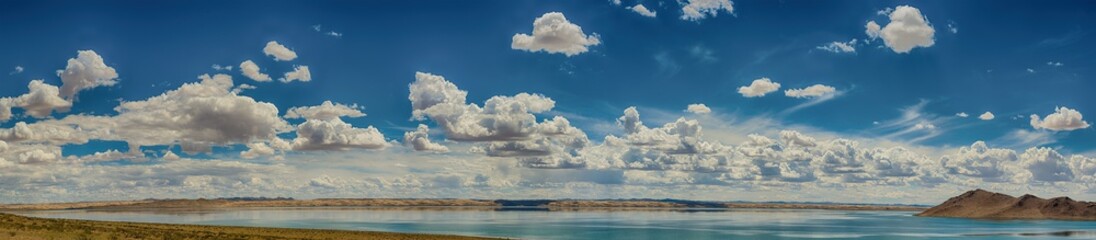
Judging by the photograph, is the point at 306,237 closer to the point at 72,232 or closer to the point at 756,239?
the point at 72,232

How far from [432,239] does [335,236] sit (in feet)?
46.9

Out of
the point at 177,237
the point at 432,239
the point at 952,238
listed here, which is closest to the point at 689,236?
the point at 952,238

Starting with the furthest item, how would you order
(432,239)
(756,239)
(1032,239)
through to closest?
(1032,239) → (756,239) → (432,239)

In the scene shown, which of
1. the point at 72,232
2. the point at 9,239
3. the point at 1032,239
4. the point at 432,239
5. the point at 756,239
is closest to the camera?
the point at 9,239

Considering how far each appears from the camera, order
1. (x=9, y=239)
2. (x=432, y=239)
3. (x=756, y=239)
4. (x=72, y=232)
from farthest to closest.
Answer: (x=756, y=239), (x=432, y=239), (x=72, y=232), (x=9, y=239)

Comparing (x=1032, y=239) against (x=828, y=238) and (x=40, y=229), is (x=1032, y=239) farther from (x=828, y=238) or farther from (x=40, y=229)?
(x=40, y=229)

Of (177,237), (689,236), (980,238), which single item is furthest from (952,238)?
(177,237)

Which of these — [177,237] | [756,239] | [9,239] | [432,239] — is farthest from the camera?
[756,239]

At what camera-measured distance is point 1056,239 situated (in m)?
145

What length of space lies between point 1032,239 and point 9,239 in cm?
14990

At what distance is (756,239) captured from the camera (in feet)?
440

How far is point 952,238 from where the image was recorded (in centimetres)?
14162

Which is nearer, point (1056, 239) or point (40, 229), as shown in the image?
point (40, 229)

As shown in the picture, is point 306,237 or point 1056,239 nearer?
point 306,237
